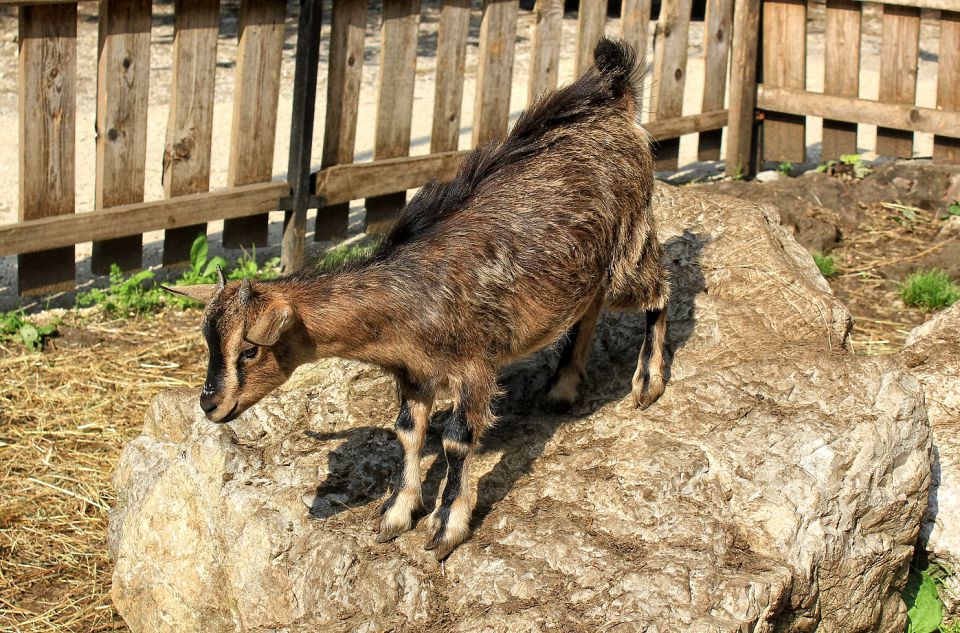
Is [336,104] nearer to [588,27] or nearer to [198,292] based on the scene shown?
[588,27]

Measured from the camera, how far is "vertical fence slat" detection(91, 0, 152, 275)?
6.74 m

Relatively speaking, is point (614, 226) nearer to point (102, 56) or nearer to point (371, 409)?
point (371, 409)

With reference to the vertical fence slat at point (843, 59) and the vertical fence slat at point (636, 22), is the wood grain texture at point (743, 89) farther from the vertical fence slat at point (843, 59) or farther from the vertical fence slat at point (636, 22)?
the vertical fence slat at point (636, 22)

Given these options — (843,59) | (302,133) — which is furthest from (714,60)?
(302,133)

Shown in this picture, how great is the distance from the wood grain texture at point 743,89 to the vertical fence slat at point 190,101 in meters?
4.35

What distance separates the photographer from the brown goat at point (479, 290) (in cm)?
398

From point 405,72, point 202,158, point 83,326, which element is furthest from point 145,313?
point 405,72

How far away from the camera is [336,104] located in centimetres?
766

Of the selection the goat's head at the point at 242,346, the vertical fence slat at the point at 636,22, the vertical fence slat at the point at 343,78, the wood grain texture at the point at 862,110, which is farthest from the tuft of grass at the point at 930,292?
the goat's head at the point at 242,346

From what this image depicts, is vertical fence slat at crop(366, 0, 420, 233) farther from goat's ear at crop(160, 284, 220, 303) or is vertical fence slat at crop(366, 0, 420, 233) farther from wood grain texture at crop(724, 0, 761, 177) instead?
goat's ear at crop(160, 284, 220, 303)

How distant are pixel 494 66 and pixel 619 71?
3476 mm

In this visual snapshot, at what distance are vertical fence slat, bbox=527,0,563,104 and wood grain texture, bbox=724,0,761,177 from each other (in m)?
1.69

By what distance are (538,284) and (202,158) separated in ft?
11.6

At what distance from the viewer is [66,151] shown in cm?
675
